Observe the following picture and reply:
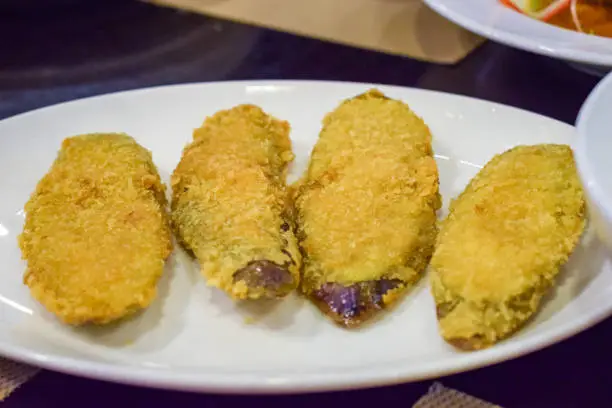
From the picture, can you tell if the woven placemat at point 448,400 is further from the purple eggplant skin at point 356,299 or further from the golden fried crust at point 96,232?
the golden fried crust at point 96,232

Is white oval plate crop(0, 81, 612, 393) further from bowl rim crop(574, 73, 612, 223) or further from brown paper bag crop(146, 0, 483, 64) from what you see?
brown paper bag crop(146, 0, 483, 64)

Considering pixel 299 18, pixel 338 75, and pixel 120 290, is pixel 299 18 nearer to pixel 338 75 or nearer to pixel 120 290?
pixel 338 75

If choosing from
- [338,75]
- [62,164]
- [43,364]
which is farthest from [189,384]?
[338,75]

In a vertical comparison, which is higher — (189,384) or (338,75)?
(189,384)

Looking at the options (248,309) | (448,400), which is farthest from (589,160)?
(248,309)

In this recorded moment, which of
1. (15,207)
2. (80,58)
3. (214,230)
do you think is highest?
(214,230)

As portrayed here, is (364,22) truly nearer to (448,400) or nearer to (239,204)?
(239,204)

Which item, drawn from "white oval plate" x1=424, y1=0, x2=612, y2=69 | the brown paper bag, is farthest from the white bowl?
the brown paper bag
